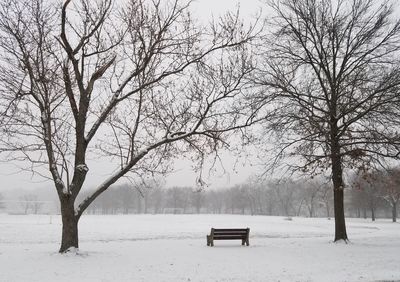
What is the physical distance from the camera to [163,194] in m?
169

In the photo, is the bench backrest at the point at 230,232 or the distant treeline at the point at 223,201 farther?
the distant treeline at the point at 223,201

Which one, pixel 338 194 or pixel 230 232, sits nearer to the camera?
pixel 230 232

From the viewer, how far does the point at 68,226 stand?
610 inches

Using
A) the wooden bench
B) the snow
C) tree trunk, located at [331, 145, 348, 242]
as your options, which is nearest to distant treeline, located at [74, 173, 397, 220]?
tree trunk, located at [331, 145, 348, 242]

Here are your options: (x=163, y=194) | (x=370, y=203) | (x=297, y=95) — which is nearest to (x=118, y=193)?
(x=163, y=194)

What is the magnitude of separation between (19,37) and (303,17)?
12958 mm

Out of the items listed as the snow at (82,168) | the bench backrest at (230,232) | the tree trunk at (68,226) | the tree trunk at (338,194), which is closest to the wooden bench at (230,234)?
the bench backrest at (230,232)

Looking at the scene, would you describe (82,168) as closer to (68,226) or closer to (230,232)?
(68,226)

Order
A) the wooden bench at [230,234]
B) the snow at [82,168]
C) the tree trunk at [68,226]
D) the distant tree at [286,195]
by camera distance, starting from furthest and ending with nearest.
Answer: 1. the distant tree at [286,195]
2. the wooden bench at [230,234]
3. the snow at [82,168]
4. the tree trunk at [68,226]

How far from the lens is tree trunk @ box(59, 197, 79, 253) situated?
50.1ft

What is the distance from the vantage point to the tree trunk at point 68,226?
15.3 m

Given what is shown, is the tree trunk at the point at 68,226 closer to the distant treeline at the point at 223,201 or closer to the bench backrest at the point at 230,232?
the bench backrest at the point at 230,232

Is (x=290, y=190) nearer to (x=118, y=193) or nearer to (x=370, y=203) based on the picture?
(x=370, y=203)

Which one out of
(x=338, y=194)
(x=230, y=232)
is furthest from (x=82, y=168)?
(x=338, y=194)
